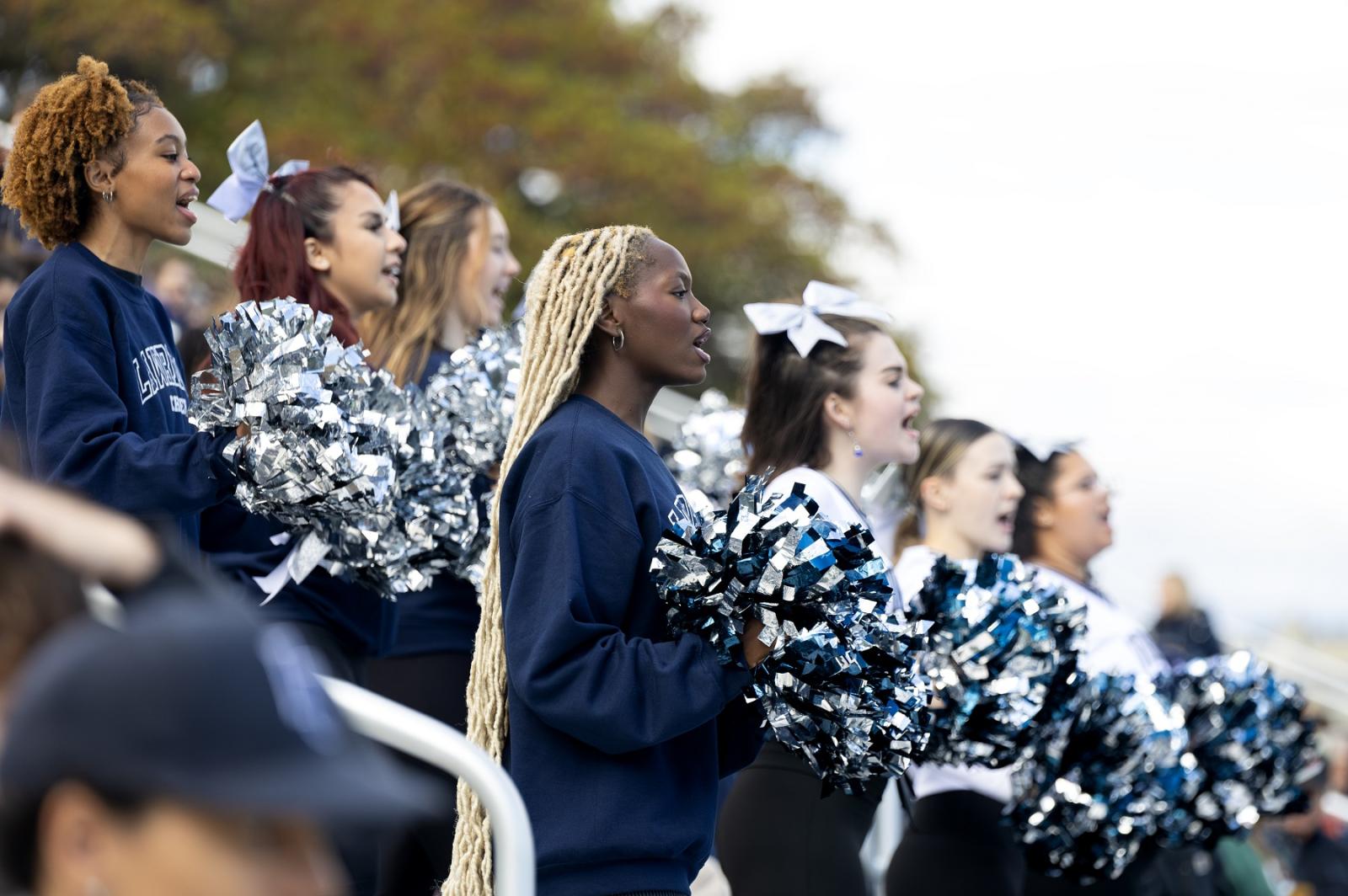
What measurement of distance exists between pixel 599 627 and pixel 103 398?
1160 mm

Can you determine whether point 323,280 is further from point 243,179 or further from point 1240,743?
point 1240,743

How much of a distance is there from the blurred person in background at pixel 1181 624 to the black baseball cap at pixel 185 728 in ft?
25.5

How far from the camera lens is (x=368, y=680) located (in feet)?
14.2

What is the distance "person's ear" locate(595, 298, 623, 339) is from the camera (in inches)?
140

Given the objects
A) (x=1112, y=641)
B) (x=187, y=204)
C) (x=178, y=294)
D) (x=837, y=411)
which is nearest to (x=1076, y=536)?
(x=1112, y=641)

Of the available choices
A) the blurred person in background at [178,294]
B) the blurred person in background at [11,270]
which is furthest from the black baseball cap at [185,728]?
the blurred person in background at [178,294]

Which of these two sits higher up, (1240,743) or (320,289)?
(320,289)

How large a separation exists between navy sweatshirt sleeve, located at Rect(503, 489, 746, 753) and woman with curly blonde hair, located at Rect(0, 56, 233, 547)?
0.75 metres

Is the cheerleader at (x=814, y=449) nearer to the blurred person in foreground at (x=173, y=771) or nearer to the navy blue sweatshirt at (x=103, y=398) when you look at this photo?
the navy blue sweatshirt at (x=103, y=398)

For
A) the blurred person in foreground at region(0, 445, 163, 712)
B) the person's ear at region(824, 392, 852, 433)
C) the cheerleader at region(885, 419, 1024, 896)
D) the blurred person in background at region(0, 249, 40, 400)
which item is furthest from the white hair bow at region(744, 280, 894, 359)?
the blurred person in foreground at region(0, 445, 163, 712)

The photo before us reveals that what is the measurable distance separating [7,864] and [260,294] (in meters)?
3.20

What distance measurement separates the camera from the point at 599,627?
10.2ft

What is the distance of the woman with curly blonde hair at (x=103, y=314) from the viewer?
3.34 m

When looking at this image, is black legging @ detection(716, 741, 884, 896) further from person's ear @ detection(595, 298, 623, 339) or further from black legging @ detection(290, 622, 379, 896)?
person's ear @ detection(595, 298, 623, 339)
